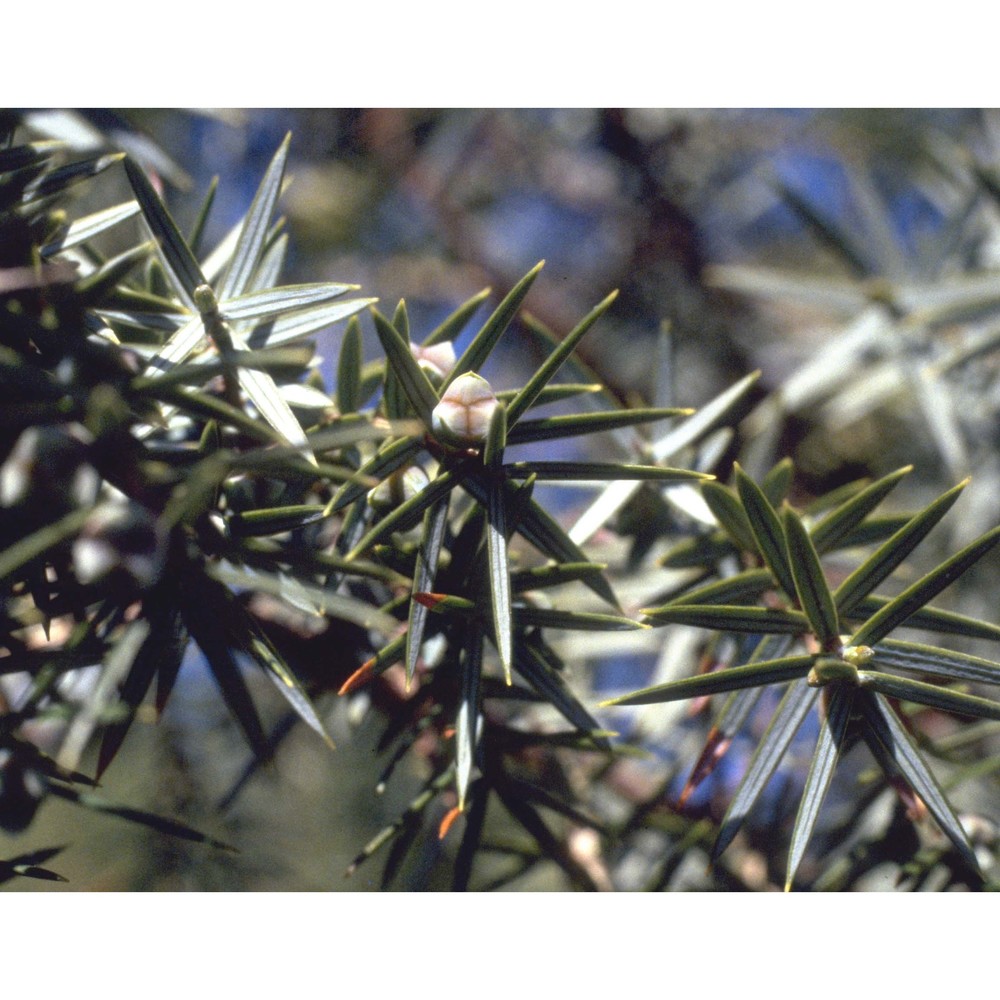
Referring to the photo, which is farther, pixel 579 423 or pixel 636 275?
pixel 636 275

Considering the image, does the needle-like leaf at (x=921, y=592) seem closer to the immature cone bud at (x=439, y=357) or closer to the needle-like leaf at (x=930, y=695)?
the needle-like leaf at (x=930, y=695)

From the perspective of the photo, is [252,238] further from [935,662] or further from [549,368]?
[935,662]

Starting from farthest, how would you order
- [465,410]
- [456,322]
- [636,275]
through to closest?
[636,275]
[456,322]
[465,410]

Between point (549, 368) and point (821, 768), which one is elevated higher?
point (549, 368)

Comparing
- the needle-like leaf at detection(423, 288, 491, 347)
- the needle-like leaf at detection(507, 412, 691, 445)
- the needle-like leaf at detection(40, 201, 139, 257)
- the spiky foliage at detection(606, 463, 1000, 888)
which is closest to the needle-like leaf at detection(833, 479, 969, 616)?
the spiky foliage at detection(606, 463, 1000, 888)

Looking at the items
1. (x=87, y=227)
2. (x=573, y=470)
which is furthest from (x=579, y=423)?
(x=87, y=227)

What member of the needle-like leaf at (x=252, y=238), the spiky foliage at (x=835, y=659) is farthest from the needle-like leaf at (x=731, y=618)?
the needle-like leaf at (x=252, y=238)
